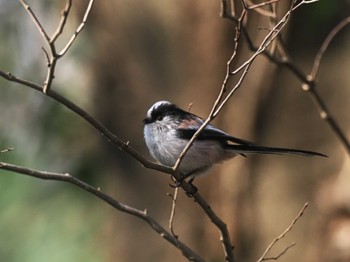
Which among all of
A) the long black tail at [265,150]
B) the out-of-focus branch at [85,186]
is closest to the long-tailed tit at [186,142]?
the long black tail at [265,150]

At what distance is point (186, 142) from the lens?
3.83 m

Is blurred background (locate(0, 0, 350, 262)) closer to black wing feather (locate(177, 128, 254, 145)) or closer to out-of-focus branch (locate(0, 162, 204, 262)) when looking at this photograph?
black wing feather (locate(177, 128, 254, 145))

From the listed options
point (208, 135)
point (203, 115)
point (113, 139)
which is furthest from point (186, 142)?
point (203, 115)

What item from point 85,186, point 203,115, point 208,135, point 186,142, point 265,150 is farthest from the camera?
point 203,115

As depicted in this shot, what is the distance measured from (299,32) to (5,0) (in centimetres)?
336

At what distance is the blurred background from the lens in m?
5.92

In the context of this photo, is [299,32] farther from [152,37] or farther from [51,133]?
[51,133]

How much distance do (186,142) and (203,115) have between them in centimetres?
219

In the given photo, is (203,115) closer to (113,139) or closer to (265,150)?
(265,150)

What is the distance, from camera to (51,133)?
6742mm

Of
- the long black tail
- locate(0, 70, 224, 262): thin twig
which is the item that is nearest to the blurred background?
the long black tail

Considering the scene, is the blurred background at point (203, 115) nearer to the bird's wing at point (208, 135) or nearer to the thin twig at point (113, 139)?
the bird's wing at point (208, 135)

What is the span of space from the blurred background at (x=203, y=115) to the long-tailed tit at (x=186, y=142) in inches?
74.0

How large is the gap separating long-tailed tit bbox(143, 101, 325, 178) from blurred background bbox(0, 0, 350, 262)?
1.88 metres
